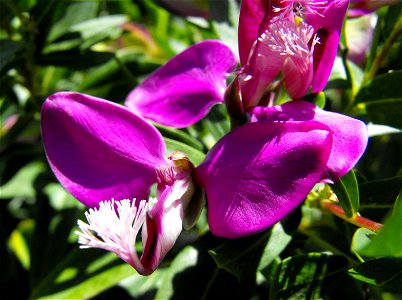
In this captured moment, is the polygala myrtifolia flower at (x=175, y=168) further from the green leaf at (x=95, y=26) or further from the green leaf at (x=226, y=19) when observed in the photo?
the green leaf at (x=95, y=26)

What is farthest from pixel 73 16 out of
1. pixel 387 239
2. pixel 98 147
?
pixel 387 239

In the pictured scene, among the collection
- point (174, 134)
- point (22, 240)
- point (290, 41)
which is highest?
point (290, 41)

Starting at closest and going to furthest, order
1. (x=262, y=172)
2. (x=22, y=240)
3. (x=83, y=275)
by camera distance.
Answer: (x=262, y=172), (x=83, y=275), (x=22, y=240)

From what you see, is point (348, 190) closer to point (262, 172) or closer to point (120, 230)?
point (262, 172)

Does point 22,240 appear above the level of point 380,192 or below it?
below

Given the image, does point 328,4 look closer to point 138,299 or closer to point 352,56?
point 352,56

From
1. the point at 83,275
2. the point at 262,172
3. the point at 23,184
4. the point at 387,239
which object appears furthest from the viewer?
the point at 23,184

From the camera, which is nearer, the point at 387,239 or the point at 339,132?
the point at 387,239

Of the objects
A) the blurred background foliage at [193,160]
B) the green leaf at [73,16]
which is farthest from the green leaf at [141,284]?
the green leaf at [73,16]
